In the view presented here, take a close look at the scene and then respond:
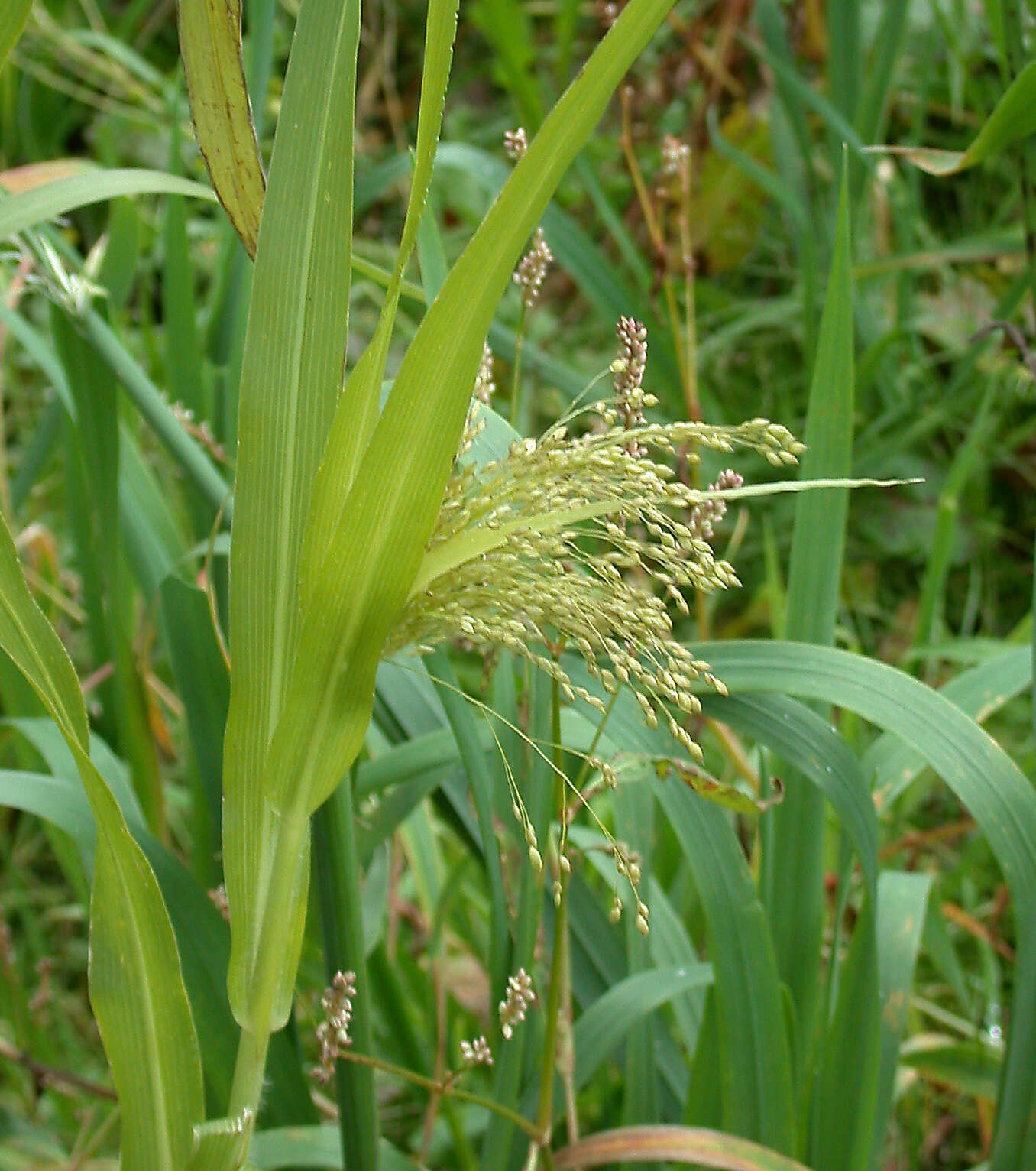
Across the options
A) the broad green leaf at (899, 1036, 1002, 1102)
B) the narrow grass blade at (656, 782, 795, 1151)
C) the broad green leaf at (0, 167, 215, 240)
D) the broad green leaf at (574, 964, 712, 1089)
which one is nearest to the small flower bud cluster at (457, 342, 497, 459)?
the broad green leaf at (0, 167, 215, 240)

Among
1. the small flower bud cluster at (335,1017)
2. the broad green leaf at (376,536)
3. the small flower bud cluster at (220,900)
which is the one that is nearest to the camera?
the broad green leaf at (376,536)

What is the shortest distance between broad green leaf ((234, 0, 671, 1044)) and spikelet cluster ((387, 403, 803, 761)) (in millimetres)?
25

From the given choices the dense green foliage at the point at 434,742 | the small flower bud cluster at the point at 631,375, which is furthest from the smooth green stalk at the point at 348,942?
the small flower bud cluster at the point at 631,375

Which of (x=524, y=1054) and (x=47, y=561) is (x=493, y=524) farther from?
(x=47, y=561)

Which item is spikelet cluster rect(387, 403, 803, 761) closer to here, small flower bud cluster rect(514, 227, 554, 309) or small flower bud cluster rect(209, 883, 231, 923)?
small flower bud cluster rect(514, 227, 554, 309)

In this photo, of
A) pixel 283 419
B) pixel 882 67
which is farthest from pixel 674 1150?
pixel 882 67

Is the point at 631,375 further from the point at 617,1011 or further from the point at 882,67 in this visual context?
the point at 882,67

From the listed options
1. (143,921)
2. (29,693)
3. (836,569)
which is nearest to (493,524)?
(143,921)

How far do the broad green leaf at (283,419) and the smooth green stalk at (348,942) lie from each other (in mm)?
94

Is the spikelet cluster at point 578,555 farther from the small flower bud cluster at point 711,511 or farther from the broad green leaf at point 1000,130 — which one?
the broad green leaf at point 1000,130

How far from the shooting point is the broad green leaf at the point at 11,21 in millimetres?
481

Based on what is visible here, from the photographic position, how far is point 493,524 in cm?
45

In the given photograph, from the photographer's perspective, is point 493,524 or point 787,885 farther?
point 787,885

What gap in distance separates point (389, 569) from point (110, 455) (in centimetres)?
38
